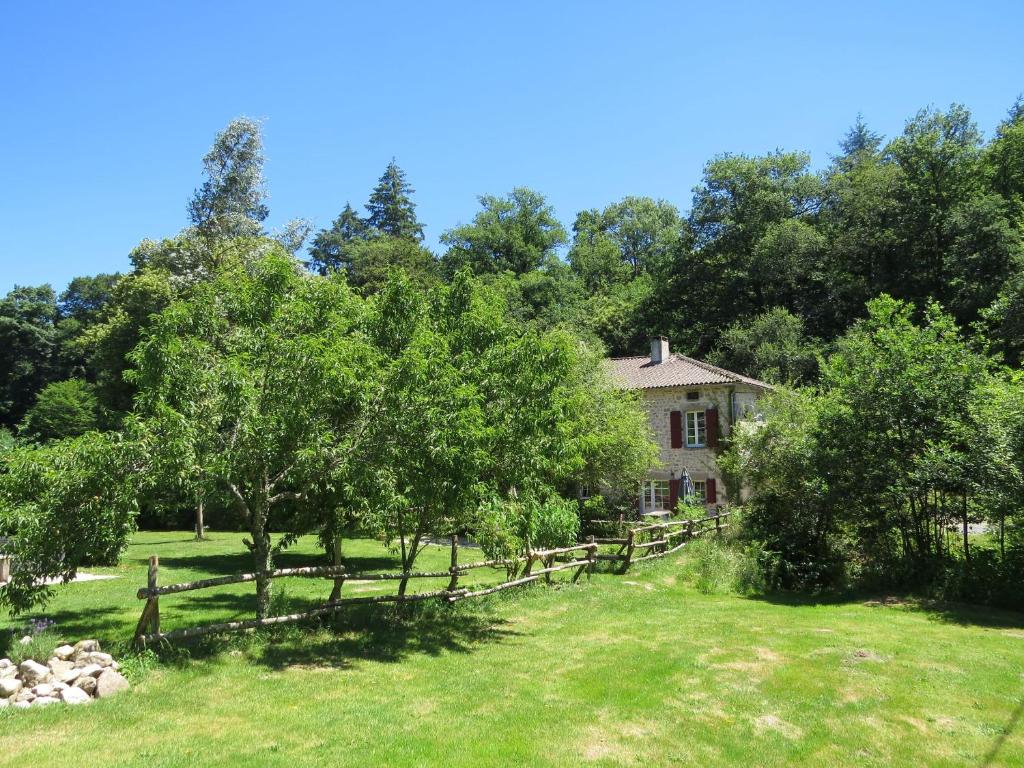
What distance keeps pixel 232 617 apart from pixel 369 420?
15.1ft

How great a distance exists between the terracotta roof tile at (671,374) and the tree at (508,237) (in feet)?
74.9

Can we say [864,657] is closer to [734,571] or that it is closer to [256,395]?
[734,571]

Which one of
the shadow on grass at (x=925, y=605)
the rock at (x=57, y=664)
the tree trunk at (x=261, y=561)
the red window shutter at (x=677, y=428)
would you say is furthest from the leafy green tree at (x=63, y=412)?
the shadow on grass at (x=925, y=605)

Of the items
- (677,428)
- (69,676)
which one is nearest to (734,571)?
(677,428)

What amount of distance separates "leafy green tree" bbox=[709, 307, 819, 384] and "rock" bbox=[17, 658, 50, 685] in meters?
34.6

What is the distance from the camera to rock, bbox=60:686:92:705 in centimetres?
716

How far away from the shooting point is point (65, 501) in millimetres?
8094

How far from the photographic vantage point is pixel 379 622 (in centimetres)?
1132

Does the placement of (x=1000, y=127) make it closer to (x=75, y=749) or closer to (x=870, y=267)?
(x=870, y=267)

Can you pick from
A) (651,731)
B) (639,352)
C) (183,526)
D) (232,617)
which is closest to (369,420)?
(232,617)

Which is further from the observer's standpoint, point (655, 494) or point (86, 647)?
point (655, 494)

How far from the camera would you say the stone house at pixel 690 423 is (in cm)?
2978

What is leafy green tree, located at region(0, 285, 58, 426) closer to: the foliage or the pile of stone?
the foliage

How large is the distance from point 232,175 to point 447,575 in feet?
93.1
